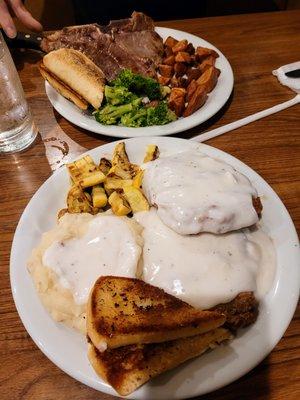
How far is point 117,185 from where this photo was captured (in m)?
1.72

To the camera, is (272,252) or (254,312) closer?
(254,312)

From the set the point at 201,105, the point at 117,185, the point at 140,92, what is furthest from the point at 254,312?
the point at 140,92

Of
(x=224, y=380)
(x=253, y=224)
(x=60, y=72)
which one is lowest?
(x=224, y=380)

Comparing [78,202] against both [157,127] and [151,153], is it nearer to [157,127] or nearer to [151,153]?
[151,153]

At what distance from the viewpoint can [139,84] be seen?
229cm

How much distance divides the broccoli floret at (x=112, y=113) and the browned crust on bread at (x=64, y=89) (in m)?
0.10

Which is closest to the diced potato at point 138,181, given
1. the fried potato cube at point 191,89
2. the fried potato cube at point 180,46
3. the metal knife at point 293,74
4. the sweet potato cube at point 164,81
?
the fried potato cube at point 191,89

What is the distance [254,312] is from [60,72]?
1710mm

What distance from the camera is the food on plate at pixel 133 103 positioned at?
83.6 inches

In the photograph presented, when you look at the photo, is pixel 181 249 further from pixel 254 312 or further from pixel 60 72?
pixel 60 72

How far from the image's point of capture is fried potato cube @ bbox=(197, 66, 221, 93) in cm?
224

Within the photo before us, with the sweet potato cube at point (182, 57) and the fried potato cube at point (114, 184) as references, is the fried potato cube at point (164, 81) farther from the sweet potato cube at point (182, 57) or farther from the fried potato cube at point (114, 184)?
the fried potato cube at point (114, 184)

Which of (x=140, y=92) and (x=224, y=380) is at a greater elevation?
(x=140, y=92)

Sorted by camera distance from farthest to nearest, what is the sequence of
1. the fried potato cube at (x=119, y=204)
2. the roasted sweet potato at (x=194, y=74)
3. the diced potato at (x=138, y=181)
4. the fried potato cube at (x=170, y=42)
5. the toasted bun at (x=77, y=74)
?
the fried potato cube at (x=170, y=42) < the roasted sweet potato at (x=194, y=74) < the toasted bun at (x=77, y=74) < the diced potato at (x=138, y=181) < the fried potato cube at (x=119, y=204)
